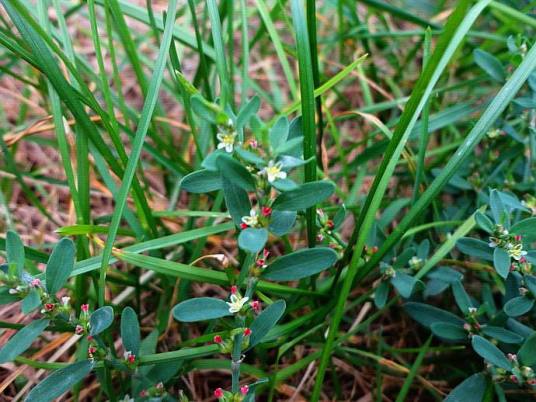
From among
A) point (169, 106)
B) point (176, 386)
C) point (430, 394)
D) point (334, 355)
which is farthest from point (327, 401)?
point (169, 106)

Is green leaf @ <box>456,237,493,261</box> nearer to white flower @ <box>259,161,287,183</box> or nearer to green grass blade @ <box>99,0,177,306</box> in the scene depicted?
white flower @ <box>259,161,287,183</box>

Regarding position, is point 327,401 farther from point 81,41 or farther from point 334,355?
point 81,41

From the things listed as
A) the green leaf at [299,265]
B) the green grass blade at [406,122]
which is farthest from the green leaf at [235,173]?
the green grass blade at [406,122]

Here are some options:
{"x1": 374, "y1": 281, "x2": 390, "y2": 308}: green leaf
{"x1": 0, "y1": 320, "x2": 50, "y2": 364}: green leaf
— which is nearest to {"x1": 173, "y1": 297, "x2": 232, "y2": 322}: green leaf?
{"x1": 0, "y1": 320, "x2": 50, "y2": 364}: green leaf

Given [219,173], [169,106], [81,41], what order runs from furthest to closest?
[81,41]
[169,106]
[219,173]

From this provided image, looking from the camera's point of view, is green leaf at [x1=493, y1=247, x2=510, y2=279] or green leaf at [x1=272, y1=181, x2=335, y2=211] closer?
green leaf at [x1=272, y1=181, x2=335, y2=211]

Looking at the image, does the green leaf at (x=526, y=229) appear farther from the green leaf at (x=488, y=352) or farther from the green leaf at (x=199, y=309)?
the green leaf at (x=199, y=309)
